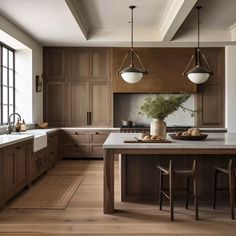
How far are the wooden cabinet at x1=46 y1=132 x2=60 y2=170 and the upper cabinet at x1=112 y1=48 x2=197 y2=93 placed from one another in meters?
1.69

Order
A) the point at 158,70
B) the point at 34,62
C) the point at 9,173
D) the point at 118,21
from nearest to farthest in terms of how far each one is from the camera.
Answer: the point at 9,173, the point at 118,21, the point at 34,62, the point at 158,70

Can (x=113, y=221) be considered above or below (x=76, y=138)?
below

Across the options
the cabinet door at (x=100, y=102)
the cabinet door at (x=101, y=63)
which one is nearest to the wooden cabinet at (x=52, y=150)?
the cabinet door at (x=100, y=102)

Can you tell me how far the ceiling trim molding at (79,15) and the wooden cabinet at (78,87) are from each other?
3.12ft

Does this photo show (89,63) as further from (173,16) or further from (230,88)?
(230,88)

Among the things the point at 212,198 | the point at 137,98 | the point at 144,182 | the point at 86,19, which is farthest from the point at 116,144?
the point at 137,98

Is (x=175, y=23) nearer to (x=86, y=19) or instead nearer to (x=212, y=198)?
(x=86, y=19)

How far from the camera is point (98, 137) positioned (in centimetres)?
779

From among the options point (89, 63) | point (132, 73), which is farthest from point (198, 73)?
point (89, 63)

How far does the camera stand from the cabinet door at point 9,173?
4055 mm

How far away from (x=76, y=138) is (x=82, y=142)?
0.52 feet

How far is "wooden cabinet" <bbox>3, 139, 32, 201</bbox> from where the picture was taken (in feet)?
13.5

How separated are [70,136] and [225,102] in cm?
353

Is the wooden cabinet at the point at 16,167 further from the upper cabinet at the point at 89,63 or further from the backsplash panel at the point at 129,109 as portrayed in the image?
the backsplash panel at the point at 129,109
